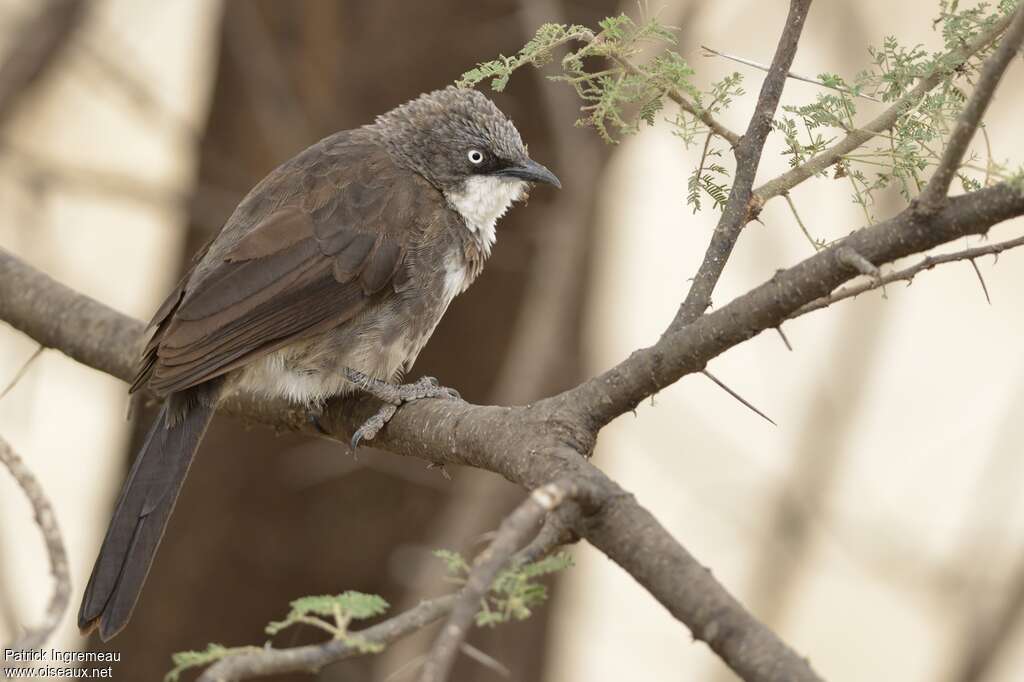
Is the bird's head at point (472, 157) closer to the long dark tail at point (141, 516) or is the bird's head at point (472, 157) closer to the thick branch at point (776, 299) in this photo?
the long dark tail at point (141, 516)

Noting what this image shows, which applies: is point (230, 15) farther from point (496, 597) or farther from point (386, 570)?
point (496, 597)

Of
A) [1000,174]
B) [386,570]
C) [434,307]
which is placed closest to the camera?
[1000,174]

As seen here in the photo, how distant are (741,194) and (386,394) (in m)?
1.55

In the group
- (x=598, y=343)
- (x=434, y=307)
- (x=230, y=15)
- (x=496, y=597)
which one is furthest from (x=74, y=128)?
(x=496, y=597)

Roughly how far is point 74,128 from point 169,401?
21.3 ft

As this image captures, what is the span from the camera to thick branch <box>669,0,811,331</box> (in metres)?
2.69

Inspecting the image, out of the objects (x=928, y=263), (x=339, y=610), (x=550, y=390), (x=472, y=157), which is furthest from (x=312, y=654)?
(x=550, y=390)

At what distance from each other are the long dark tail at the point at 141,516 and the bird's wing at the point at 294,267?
19cm

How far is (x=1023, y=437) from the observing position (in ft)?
22.6

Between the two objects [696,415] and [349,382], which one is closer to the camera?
[349,382]

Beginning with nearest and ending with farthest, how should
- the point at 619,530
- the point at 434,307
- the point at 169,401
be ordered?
1. the point at 619,530
2. the point at 169,401
3. the point at 434,307

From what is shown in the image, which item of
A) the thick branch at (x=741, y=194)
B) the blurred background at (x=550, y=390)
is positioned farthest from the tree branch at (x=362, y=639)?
the blurred background at (x=550, y=390)

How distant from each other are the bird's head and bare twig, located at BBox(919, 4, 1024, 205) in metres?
2.49

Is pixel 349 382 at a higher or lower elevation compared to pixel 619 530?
higher
